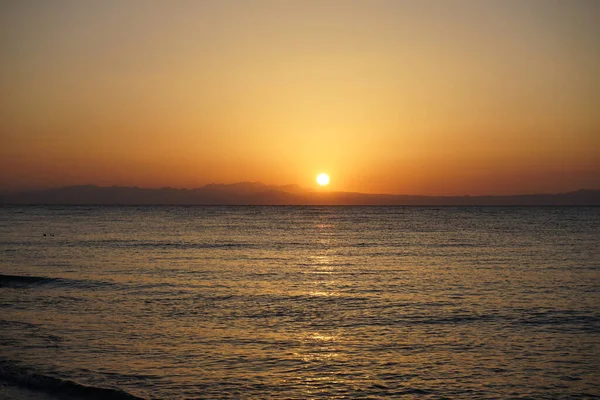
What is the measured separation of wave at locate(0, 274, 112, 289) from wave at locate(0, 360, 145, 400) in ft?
63.7

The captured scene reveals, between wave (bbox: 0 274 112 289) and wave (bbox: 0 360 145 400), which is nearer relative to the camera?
wave (bbox: 0 360 145 400)

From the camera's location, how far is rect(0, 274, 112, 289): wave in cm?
3766

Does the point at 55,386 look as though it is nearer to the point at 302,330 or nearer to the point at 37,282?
the point at 302,330

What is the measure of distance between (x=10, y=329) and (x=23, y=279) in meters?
16.8

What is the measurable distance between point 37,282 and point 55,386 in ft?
78.4

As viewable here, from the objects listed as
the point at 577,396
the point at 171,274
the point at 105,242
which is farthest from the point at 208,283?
the point at 105,242

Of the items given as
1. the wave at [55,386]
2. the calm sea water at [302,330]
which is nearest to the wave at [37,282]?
the calm sea water at [302,330]

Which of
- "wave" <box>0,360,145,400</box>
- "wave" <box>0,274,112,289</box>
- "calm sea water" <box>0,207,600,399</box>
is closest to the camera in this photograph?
"wave" <box>0,360,145,400</box>

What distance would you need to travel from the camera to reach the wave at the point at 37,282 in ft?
124

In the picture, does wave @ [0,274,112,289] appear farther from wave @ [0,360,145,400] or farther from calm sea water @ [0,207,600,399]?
wave @ [0,360,145,400]

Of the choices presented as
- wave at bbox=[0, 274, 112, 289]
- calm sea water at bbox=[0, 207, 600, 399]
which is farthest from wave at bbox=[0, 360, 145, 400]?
wave at bbox=[0, 274, 112, 289]

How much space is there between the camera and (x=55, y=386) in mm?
17297

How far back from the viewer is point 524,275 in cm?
4200

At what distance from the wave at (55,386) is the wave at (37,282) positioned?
19402mm
